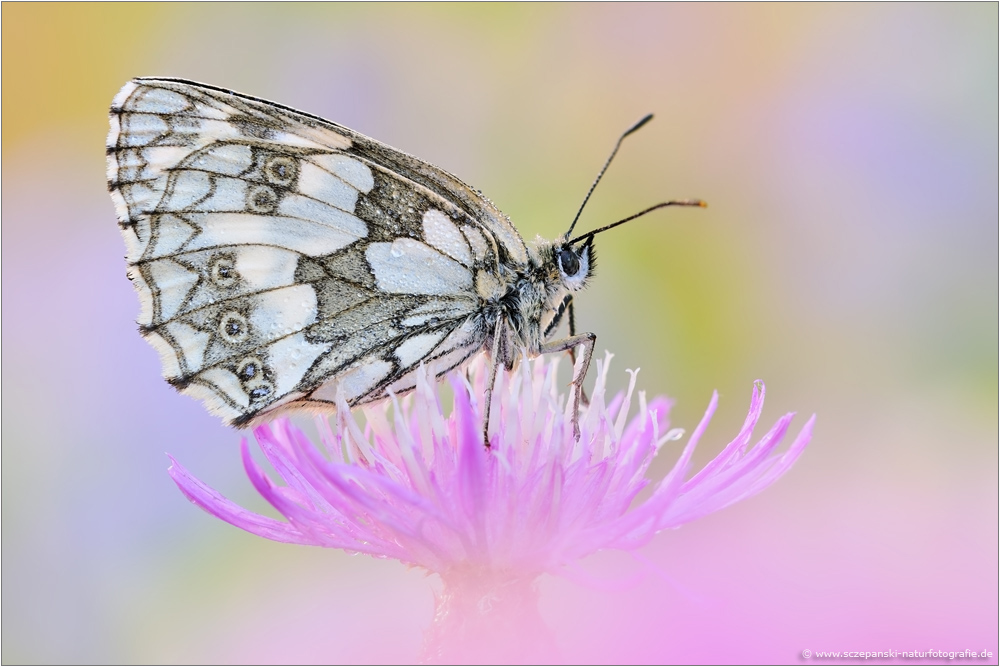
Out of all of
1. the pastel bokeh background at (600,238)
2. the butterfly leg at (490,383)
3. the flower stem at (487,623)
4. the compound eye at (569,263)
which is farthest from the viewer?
the pastel bokeh background at (600,238)

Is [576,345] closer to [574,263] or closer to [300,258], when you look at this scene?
[574,263]

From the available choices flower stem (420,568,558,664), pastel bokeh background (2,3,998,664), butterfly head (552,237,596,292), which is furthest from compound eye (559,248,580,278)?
pastel bokeh background (2,3,998,664)

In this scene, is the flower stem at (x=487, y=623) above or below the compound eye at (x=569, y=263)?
below

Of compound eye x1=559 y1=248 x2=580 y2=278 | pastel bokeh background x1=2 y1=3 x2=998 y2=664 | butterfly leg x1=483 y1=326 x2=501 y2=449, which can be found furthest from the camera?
pastel bokeh background x1=2 y1=3 x2=998 y2=664

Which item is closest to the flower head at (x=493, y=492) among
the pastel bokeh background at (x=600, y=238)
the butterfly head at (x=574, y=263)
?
the butterfly head at (x=574, y=263)

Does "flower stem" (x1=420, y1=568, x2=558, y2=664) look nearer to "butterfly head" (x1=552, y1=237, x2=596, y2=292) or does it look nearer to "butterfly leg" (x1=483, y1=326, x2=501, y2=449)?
"butterfly leg" (x1=483, y1=326, x2=501, y2=449)

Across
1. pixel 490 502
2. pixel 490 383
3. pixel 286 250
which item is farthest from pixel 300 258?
pixel 490 502

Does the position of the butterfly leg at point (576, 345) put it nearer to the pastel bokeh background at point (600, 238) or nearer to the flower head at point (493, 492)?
the flower head at point (493, 492)
